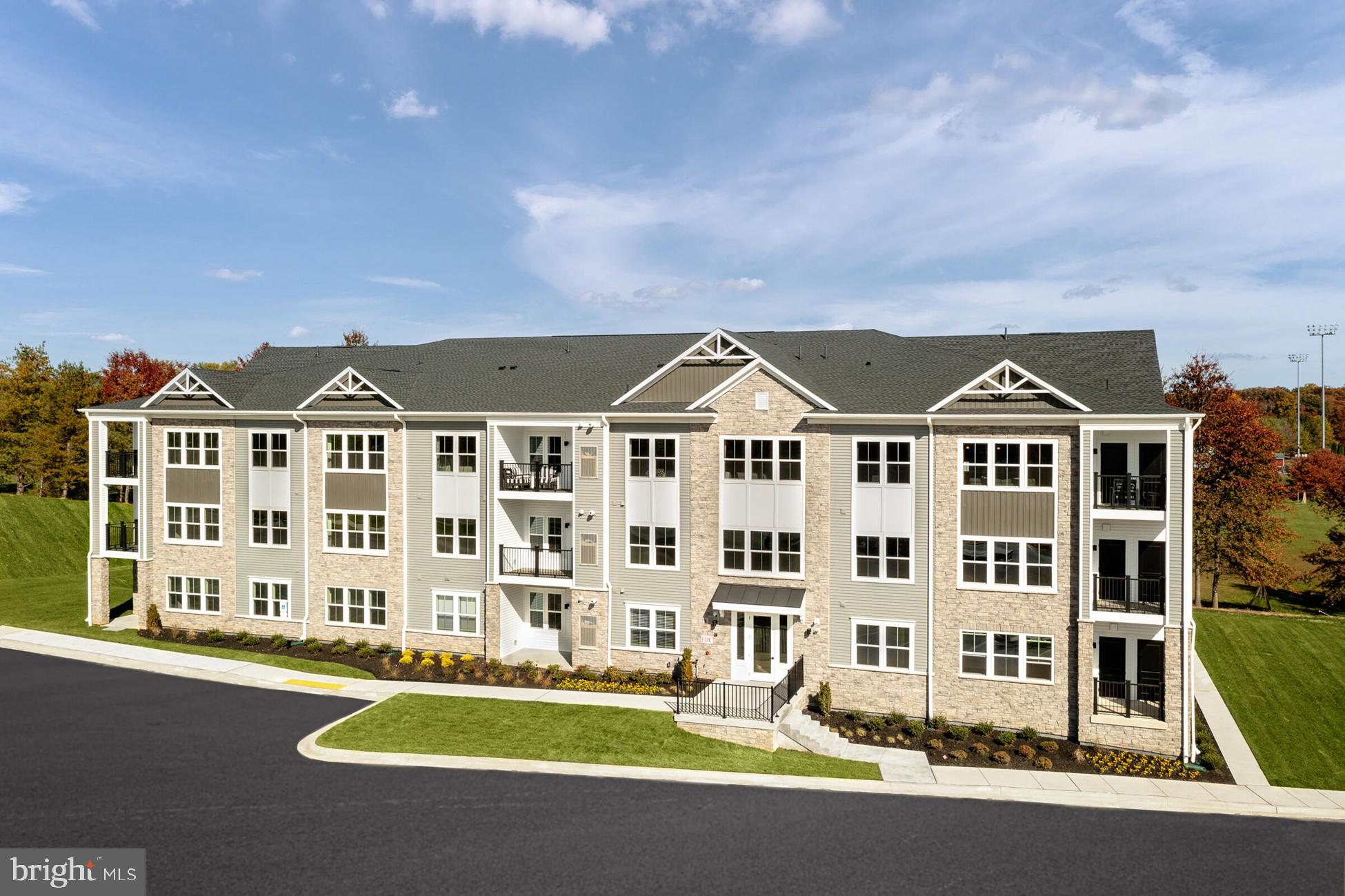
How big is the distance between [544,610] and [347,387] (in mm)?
11611

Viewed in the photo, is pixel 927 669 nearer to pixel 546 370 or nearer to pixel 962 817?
pixel 962 817

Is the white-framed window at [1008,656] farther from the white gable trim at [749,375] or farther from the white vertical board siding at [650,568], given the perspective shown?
the white vertical board siding at [650,568]

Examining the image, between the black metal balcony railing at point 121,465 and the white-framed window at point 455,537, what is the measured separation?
1513 centimetres

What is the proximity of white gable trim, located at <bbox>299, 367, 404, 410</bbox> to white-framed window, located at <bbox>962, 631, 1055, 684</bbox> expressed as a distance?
21848 millimetres

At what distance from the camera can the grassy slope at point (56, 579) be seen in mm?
28609

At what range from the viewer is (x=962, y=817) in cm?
1683

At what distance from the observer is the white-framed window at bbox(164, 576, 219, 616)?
104ft

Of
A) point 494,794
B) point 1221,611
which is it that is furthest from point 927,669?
point 1221,611

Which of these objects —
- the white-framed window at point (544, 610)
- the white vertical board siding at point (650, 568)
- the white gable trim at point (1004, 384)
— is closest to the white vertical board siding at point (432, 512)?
the white-framed window at point (544, 610)

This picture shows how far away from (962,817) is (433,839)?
11.3 m

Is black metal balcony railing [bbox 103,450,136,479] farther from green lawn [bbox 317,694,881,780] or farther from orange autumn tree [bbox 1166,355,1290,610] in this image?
orange autumn tree [bbox 1166,355,1290,610]

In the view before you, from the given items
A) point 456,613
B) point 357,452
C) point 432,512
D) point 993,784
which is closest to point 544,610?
point 456,613

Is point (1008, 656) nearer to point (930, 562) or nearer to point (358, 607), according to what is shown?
point (930, 562)

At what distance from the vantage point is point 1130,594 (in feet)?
73.5
